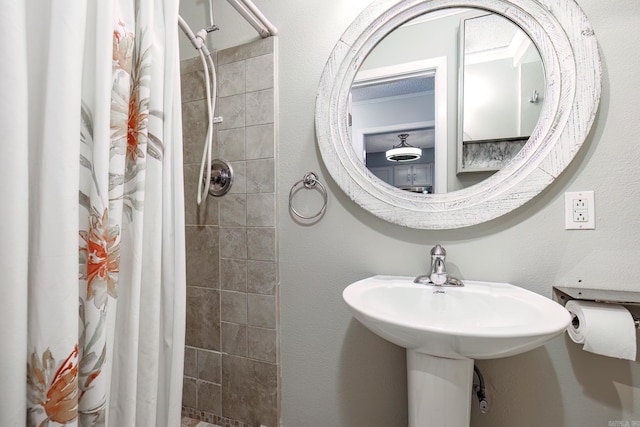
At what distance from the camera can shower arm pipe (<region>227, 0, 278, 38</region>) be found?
40.6 inches

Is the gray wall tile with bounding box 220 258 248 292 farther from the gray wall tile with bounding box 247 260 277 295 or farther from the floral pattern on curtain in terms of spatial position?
the floral pattern on curtain

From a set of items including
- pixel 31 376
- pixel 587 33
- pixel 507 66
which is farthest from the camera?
pixel 507 66

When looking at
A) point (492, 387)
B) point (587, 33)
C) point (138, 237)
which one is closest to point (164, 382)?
point (138, 237)

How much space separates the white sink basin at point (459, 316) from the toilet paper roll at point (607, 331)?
0.13 metres

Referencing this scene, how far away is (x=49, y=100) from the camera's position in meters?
0.47

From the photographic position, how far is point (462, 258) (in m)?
0.99

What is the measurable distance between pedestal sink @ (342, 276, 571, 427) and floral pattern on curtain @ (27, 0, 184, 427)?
0.52 metres

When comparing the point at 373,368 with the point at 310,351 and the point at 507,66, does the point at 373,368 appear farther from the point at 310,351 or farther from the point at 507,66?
the point at 507,66

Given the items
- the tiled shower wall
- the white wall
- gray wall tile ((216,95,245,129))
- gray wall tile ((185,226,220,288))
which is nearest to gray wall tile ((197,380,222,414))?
the tiled shower wall

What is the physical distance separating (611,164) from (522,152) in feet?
0.76

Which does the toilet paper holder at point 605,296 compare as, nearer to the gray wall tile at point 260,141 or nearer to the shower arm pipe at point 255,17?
the gray wall tile at point 260,141

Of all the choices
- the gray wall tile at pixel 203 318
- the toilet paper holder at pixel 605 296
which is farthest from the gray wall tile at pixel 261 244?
the toilet paper holder at pixel 605 296

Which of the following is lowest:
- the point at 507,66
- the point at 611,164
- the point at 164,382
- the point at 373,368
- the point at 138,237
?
the point at 373,368

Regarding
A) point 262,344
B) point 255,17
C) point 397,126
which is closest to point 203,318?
point 262,344
